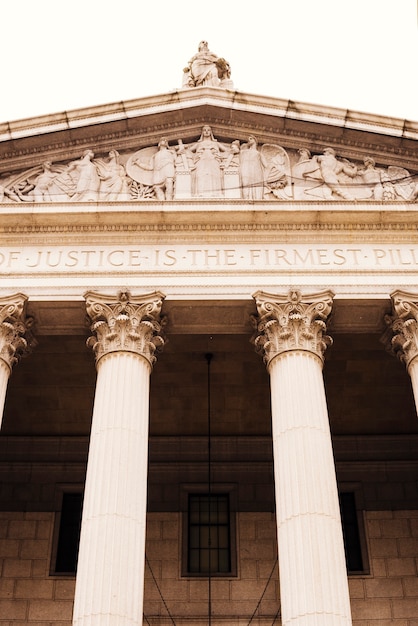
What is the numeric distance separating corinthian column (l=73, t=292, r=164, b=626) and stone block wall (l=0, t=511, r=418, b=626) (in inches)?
307

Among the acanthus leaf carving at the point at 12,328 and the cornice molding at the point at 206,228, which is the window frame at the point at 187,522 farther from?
the cornice molding at the point at 206,228

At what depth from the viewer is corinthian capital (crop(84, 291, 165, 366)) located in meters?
21.3

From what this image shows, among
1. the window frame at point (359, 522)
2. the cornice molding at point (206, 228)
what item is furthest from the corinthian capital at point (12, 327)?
the window frame at point (359, 522)

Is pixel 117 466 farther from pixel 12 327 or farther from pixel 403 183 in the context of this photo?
pixel 403 183

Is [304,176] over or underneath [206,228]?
over

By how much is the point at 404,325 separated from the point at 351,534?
349 inches

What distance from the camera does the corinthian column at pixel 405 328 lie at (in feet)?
69.9

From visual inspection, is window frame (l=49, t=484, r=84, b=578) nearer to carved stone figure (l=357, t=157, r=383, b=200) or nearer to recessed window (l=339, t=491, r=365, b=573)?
recessed window (l=339, t=491, r=365, b=573)

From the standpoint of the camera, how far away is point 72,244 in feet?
76.7

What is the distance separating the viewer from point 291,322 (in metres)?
21.5

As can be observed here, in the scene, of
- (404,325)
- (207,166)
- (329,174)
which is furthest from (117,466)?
(329,174)

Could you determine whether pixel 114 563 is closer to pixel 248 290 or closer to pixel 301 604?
pixel 301 604

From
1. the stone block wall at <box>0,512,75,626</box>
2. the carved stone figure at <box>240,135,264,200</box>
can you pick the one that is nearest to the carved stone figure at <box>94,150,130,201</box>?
the carved stone figure at <box>240,135,264,200</box>

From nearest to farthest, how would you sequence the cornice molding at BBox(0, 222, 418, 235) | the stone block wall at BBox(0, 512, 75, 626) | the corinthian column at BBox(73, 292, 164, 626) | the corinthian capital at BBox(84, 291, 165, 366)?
1. the corinthian column at BBox(73, 292, 164, 626)
2. the corinthian capital at BBox(84, 291, 165, 366)
3. the cornice molding at BBox(0, 222, 418, 235)
4. the stone block wall at BBox(0, 512, 75, 626)
